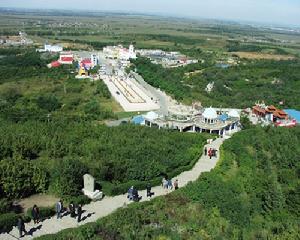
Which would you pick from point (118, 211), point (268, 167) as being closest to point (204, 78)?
point (268, 167)

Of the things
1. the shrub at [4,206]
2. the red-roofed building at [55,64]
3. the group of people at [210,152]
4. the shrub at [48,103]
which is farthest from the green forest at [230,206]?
the red-roofed building at [55,64]

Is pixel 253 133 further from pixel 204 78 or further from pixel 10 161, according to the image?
pixel 204 78

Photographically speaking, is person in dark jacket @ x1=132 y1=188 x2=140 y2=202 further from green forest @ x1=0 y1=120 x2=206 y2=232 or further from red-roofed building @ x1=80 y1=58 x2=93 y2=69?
red-roofed building @ x1=80 y1=58 x2=93 y2=69

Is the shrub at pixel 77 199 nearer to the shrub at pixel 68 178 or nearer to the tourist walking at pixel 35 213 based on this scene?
the shrub at pixel 68 178

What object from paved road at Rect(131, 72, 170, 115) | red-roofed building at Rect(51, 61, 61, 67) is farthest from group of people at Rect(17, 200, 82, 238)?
red-roofed building at Rect(51, 61, 61, 67)

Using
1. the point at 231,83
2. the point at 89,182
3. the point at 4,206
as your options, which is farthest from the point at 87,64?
the point at 4,206

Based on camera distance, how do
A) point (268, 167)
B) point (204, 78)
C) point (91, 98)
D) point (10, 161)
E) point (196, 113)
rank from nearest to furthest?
point (10, 161), point (268, 167), point (196, 113), point (91, 98), point (204, 78)

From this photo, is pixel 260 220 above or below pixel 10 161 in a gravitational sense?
below
